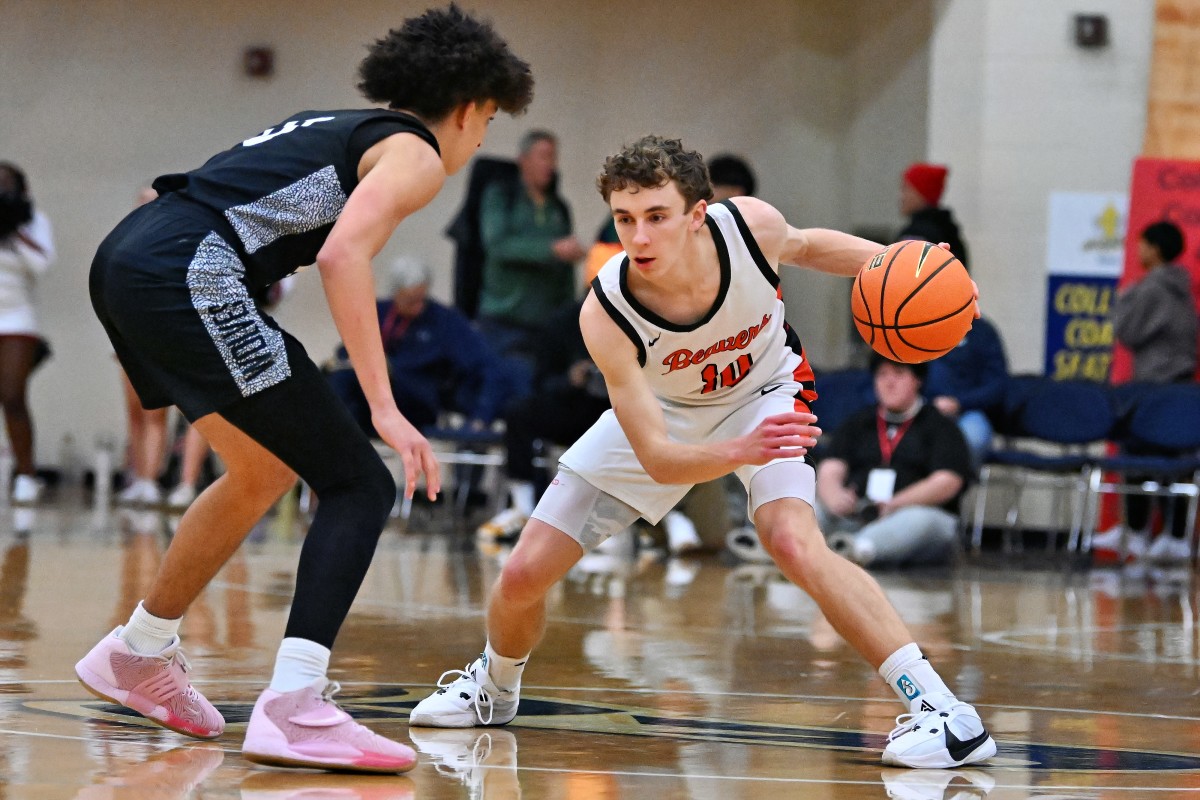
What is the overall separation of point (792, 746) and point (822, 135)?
955cm

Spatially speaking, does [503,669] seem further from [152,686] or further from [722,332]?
[722,332]

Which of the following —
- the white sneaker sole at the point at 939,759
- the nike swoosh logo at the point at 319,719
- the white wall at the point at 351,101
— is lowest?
the white sneaker sole at the point at 939,759

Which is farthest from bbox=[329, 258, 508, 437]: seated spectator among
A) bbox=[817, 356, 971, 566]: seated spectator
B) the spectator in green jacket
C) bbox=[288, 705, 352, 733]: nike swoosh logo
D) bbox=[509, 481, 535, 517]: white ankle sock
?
bbox=[288, 705, 352, 733]: nike swoosh logo

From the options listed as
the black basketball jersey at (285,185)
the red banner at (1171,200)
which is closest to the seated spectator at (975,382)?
the red banner at (1171,200)

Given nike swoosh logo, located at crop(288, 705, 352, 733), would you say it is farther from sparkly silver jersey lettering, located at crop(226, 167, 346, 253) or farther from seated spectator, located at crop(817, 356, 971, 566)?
seated spectator, located at crop(817, 356, 971, 566)

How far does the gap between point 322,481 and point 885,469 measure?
627 centimetres

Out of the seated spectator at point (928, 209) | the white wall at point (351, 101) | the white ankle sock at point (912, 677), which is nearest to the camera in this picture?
the white ankle sock at point (912, 677)

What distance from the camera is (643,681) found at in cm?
517

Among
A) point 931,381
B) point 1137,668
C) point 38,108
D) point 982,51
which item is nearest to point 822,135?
point 982,51

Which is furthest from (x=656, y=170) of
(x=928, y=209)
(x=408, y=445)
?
(x=928, y=209)

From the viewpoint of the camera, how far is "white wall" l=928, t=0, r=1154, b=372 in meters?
11.4

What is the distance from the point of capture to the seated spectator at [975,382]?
10.3m

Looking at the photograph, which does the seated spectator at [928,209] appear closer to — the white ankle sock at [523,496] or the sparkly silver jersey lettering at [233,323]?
the white ankle sock at [523,496]

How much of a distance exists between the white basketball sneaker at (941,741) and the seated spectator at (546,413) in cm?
602
